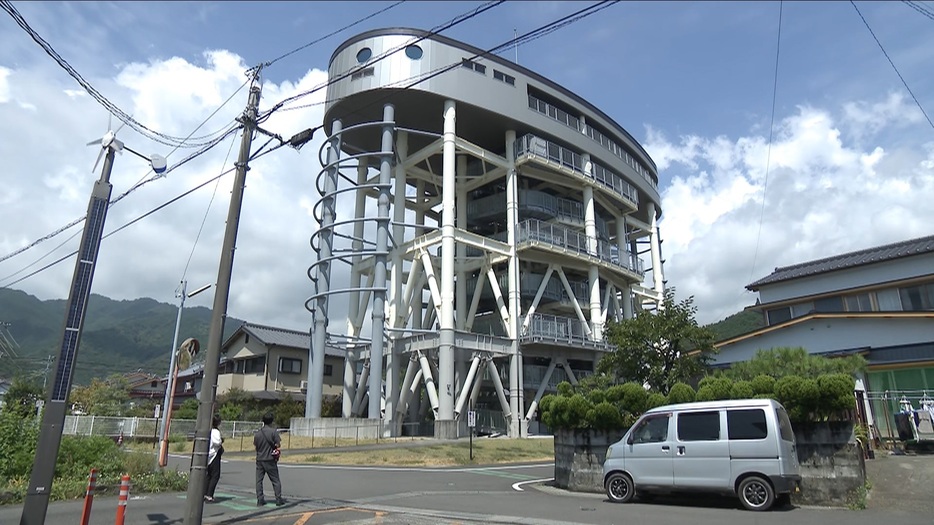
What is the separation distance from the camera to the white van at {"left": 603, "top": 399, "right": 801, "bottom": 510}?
10.4m

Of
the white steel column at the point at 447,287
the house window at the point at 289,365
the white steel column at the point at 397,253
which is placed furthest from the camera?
the house window at the point at 289,365

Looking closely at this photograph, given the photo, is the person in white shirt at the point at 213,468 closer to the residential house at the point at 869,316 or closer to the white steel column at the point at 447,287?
the residential house at the point at 869,316

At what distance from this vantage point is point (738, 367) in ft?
68.0

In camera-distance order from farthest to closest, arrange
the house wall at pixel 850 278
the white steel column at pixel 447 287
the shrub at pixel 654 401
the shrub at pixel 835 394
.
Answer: the white steel column at pixel 447 287
the house wall at pixel 850 278
the shrub at pixel 654 401
the shrub at pixel 835 394

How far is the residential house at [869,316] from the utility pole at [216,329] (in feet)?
63.6

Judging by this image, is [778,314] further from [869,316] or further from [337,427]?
[337,427]

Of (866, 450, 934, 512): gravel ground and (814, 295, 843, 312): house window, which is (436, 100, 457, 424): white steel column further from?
(866, 450, 934, 512): gravel ground

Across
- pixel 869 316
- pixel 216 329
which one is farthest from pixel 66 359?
pixel 869 316

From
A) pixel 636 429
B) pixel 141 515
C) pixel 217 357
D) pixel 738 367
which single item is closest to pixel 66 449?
pixel 141 515

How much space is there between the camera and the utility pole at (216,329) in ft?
29.4

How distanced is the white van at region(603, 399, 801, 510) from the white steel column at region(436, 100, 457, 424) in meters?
20.6

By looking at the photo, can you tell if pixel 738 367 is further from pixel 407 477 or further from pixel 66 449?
pixel 66 449

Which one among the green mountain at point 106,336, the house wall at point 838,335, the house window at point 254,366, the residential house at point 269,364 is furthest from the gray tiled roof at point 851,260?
the green mountain at point 106,336

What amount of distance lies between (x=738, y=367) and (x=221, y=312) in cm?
1759
